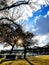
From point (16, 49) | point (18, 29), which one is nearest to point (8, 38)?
point (18, 29)

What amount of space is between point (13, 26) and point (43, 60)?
26.4 ft

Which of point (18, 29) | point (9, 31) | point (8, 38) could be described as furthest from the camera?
point (8, 38)

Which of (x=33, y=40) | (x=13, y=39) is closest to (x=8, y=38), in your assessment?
(x=13, y=39)

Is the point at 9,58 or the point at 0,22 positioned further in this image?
the point at 9,58

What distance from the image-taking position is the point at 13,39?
2764 centimetres

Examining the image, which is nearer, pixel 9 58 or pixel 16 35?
pixel 16 35

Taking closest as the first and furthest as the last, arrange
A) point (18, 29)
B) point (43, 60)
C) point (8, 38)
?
point (18, 29) < point (8, 38) < point (43, 60)

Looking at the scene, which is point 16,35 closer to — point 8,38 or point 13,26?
point 13,26

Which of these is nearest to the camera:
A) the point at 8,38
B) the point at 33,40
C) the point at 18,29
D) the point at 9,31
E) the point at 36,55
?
the point at 18,29

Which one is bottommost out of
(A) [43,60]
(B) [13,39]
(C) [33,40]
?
(A) [43,60]

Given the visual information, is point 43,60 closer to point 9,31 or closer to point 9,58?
point 9,58

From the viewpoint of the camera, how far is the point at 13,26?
80.5 ft

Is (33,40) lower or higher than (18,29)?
higher

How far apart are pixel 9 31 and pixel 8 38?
239 cm
